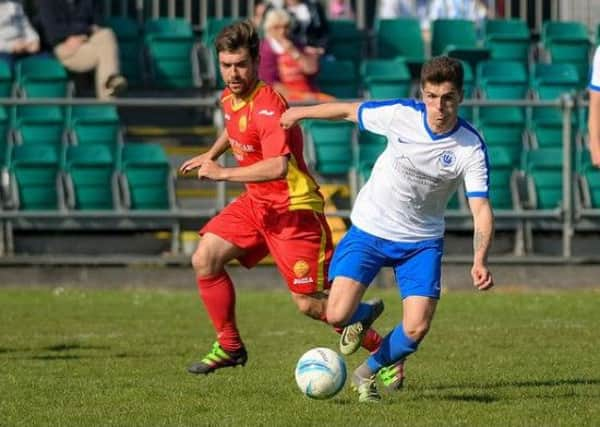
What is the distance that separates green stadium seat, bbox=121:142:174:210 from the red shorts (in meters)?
6.60

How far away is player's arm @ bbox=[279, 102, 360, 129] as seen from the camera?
8.05 meters

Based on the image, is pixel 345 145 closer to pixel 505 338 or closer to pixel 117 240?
pixel 117 240

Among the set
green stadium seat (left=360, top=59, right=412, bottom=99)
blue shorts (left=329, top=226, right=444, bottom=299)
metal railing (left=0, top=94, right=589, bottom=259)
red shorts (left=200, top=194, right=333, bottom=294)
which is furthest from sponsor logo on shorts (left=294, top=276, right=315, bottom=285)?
green stadium seat (left=360, top=59, right=412, bottom=99)

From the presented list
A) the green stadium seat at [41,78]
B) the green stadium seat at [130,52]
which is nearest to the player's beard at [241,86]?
the green stadium seat at [41,78]

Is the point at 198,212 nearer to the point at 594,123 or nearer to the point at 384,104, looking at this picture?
the point at 594,123

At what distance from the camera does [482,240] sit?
25.2 ft

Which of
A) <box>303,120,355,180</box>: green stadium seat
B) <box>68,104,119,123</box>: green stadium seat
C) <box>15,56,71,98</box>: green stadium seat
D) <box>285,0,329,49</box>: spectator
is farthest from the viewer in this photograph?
<box>285,0,329,49</box>: spectator

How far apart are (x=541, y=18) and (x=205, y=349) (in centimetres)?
1083

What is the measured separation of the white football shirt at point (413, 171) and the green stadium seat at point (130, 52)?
1043 centimetres

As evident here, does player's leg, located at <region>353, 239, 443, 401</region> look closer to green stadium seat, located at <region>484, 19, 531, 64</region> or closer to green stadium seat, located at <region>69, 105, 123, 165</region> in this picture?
A: green stadium seat, located at <region>69, 105, 123, 165</region>

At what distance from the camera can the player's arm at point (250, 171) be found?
8195mm

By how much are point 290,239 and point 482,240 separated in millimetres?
1653

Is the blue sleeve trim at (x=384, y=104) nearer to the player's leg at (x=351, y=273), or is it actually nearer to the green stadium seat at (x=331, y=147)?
the player's leg at (x=351, y=273)

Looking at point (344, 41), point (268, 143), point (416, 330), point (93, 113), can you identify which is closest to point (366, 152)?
point (93, 113)
